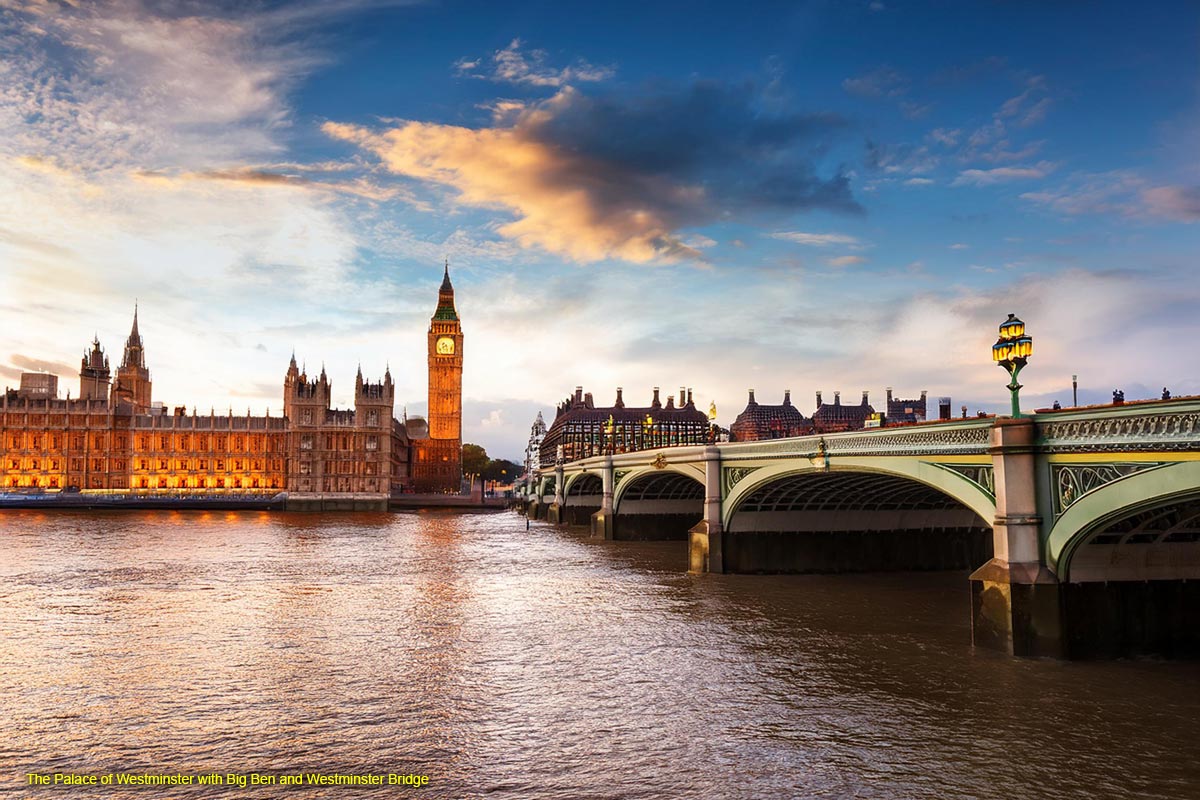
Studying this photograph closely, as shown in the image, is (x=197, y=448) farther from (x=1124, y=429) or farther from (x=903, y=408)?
(x=1124, y=429)

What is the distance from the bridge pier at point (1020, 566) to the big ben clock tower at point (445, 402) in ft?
545

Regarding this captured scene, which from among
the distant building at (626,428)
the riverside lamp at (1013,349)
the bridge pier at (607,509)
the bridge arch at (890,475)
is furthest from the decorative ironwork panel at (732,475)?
the distant building at (626,428)

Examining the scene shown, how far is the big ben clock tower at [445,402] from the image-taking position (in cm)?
18312

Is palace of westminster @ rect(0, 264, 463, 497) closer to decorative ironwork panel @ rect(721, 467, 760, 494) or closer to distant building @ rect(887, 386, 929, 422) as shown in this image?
distant building @ rect(887, 386, 929, 422)

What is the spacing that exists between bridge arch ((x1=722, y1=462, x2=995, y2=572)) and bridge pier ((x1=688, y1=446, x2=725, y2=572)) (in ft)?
1.58

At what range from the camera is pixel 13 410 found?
470 feet

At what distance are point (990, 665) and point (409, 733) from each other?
13.9m

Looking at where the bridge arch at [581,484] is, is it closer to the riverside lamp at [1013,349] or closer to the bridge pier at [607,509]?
the bridge pier at [607,509]

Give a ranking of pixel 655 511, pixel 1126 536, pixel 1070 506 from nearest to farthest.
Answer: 1. pixel 1070 506
2. pixel 1126 536
3. pixel 655 511

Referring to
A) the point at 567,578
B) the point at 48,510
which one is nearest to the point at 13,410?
the point at 48,510

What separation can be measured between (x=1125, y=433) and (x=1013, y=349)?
4.30 metres

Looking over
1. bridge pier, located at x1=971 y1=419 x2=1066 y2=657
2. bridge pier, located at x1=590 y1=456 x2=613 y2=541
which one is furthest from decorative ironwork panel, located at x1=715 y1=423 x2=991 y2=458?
bridge pier, located at x1=590 y1=456 x2=613 y2=541

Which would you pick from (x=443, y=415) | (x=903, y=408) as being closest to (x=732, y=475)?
(x=443, y=415)

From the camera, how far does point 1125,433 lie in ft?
60.5
